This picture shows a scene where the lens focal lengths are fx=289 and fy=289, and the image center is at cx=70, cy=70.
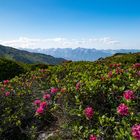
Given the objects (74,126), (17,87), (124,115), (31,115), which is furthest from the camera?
(17,87)

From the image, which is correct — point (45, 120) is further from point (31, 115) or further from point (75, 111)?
point (75, 111)

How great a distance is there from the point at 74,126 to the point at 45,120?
225 centimetres

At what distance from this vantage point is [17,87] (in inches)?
487

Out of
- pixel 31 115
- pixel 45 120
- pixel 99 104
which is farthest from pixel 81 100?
pixel 31 115

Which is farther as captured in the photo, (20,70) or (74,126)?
(20,70)

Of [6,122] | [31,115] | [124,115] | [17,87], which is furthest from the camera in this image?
[17,87]

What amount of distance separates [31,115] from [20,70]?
61.8 feet

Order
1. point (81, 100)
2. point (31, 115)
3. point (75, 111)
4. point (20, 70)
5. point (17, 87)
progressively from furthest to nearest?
point (20, 70) → point (17, 87) → point (31, 115) → point (81, 100) → point (75, 111)

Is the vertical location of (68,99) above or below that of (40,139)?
above

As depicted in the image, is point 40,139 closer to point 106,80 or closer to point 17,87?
point 106,80

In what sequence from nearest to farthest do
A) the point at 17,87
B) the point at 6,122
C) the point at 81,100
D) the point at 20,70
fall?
the point at 81,100
the point at 6,122
the point at 17,87
the point at 20,70

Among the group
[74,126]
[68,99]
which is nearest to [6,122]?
[68,99]

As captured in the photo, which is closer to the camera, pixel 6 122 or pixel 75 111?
pixel 75 111

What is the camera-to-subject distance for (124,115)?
6.32m
